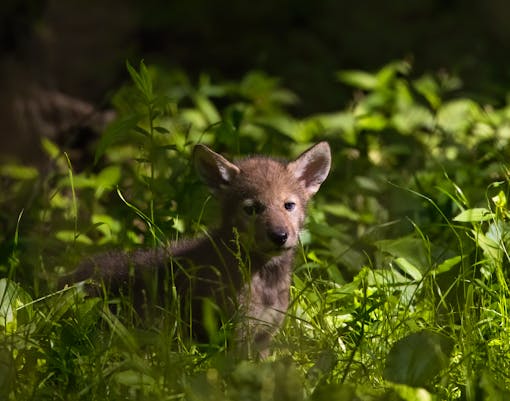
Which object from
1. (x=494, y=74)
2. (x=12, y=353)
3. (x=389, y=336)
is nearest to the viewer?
(x=12, y=353)

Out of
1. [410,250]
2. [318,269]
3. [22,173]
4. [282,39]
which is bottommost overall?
[282,39]

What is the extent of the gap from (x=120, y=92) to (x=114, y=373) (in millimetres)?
2582

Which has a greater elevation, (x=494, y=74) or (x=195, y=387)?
(x=195, y=387)

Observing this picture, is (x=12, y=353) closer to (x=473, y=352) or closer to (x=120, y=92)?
(x=473, y=352)

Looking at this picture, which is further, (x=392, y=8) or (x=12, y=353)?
(x=392, y=8)

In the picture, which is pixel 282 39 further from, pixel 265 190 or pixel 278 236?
pixel 278 236

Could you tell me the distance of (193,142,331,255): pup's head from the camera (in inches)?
180

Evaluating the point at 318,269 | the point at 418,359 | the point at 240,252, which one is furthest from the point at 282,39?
the point at 418,359

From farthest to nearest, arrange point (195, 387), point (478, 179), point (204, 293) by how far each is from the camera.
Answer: point (478, 179) < point (204, 293) < point (195, 387)

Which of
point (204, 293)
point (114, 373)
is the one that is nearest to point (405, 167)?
point (204, 293)

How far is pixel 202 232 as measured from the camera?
508 cm

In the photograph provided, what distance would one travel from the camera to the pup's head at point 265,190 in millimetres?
4574

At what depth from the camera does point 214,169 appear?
16.0ft

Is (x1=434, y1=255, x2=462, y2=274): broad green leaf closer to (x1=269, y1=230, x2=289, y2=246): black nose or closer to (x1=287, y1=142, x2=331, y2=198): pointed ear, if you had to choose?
(x1=269, y1=230, x2=289, y2=246): black nose
